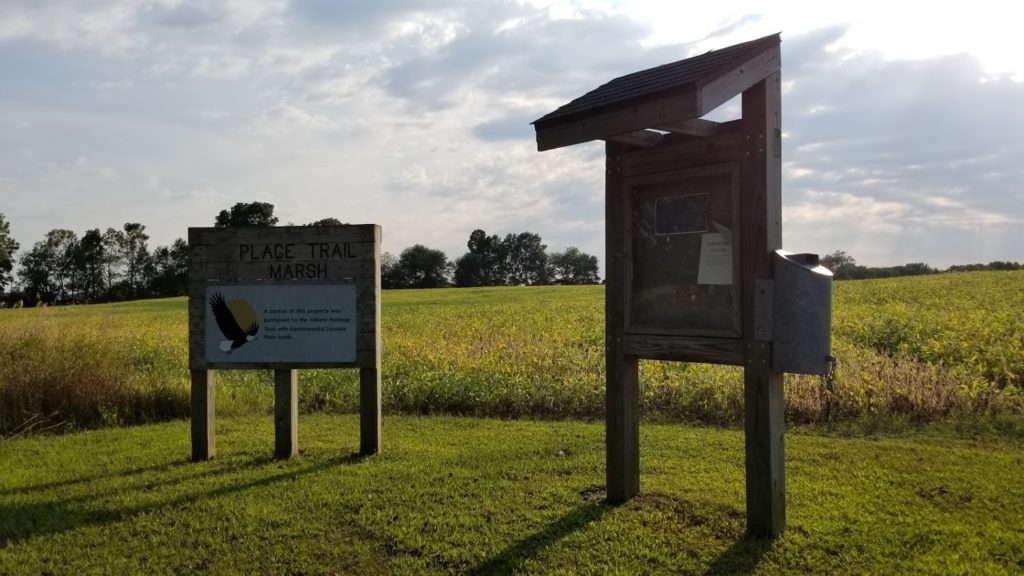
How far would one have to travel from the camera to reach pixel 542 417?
392 inches

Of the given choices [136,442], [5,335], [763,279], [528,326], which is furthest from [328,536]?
[528,326]

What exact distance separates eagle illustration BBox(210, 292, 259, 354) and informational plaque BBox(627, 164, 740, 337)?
13.4 ft

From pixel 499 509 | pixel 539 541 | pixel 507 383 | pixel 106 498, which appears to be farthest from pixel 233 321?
pixel 507 383

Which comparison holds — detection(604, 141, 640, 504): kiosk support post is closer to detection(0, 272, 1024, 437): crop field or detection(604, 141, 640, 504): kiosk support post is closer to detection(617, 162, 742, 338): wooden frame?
detection(617, 162, 742, 338): wooden frame

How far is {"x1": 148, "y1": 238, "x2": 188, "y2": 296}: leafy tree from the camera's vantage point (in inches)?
3020

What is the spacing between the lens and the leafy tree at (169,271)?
252 feet

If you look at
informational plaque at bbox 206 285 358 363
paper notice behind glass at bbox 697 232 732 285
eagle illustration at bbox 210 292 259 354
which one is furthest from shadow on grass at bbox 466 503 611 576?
eagle illustration at bbox 210 292 259 354

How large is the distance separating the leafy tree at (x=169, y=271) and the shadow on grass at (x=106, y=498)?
72147 mm

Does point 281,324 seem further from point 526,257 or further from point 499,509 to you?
point 526,257

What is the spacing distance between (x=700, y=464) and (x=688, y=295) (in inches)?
93.5

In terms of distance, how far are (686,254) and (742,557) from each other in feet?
6.92

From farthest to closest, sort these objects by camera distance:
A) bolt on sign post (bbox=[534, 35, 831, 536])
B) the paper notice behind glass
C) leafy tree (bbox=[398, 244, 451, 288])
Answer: leafy tree (bbox=[398, 244, 451, 288])
the paper notice behind glass
bolt on sign post (bbox=[534, 35, 831, 536])

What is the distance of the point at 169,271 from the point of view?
81562mm

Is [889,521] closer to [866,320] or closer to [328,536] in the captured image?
[328,536]
